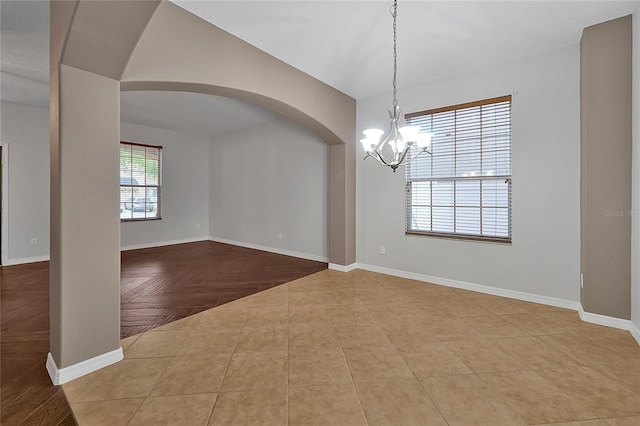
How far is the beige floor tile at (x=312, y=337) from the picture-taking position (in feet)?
7.25

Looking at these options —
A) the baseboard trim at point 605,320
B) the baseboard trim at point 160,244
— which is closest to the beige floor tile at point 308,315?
the baseboard trim at point 605,320

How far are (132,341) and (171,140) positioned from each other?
5500 millimetres

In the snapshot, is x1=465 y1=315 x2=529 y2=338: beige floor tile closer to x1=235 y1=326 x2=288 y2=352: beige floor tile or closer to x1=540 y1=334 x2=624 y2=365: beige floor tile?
x1=540 y1=334 x2=624 y2=365: beige floor tile

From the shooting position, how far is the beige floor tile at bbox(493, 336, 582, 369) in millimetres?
1950

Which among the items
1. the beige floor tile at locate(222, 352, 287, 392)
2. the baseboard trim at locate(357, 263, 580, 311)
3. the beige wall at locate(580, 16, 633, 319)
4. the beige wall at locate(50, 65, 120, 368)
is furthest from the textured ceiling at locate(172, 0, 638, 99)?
the beige floor tile at locate(222, 352, 287, 392)

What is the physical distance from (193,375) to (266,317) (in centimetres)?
95

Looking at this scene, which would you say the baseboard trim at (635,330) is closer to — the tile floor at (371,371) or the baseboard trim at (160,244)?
the tile floor at (371,371)

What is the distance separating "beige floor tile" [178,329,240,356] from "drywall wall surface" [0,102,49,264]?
4.59 metres

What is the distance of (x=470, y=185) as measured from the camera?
11.6ft

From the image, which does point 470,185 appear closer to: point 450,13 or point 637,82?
point 637,82

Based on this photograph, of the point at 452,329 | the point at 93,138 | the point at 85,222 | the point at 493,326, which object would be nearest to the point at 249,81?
the point at 93,138

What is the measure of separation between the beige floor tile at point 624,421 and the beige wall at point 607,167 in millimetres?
1449

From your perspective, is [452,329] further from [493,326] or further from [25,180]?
[25,180]

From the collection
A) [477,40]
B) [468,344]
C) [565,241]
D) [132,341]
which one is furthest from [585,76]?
[132,341]
